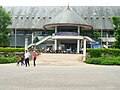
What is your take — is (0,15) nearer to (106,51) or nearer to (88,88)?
(106,51)

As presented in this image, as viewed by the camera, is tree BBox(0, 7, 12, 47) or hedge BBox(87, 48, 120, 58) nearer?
hedge BBox(87, 48, 120, 58)

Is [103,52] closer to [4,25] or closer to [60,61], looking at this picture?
[60,61]

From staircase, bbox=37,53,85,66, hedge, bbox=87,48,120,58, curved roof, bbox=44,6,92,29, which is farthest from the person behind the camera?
curved roof, bbox=44,6,92,29

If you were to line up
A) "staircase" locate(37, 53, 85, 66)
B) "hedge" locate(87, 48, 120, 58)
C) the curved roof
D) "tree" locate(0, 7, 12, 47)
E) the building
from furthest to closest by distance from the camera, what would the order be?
1. the building
2. the curved roof
3. "tree" locate(0, 7, 12, 47)
4. "hedge" locate(87, 48, 120, 58)
5. "staircase" locate(37, 53, 85, 66)

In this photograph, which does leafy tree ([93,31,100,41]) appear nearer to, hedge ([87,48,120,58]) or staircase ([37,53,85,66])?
staircase ([37,53,85,66])

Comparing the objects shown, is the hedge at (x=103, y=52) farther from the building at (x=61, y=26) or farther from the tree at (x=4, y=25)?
the tree at (x=4, y=25)

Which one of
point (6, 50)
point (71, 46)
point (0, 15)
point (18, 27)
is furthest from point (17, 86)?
point (18, 27)

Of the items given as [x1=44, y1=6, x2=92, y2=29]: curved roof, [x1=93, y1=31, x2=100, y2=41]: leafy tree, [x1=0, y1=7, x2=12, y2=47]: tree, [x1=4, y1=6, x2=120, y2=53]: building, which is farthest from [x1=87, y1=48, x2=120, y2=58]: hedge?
[x1=93, y1=31, x2=100, y2=41]: leafy tree

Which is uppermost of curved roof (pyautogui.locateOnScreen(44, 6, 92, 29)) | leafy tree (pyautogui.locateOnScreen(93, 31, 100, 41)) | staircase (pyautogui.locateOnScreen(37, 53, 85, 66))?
curved roof (pyautogui.locateOnScreen(44, 6, 92, 29))

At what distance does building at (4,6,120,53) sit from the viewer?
196 feet

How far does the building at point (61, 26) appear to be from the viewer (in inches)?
2354

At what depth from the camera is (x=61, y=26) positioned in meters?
60.9

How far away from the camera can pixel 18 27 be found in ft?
223

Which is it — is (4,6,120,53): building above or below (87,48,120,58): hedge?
above
